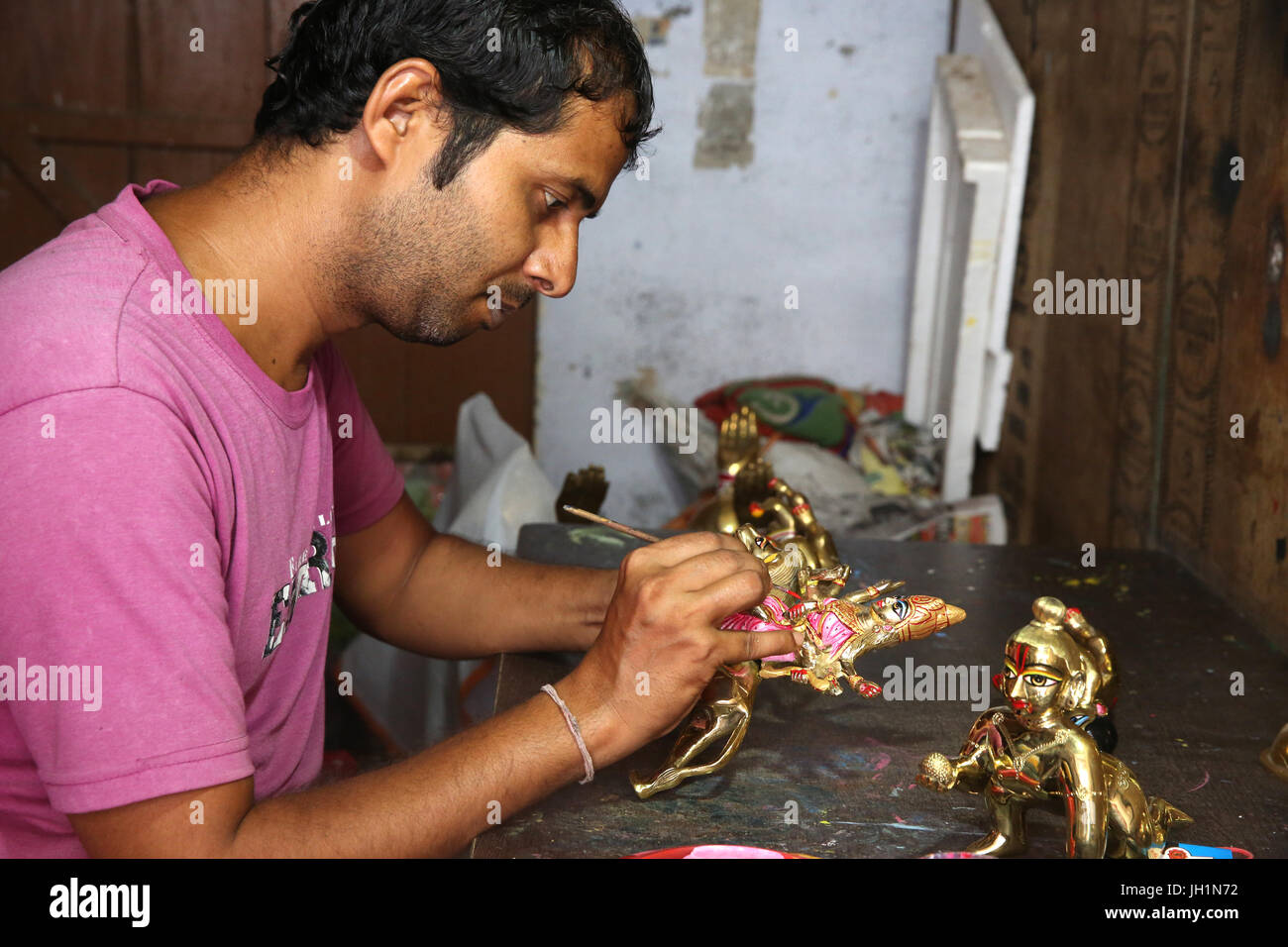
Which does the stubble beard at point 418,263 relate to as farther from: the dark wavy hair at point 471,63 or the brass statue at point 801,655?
the brass statue at point 801,655

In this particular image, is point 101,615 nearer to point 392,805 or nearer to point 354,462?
point 392,805

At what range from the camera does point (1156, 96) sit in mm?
2236

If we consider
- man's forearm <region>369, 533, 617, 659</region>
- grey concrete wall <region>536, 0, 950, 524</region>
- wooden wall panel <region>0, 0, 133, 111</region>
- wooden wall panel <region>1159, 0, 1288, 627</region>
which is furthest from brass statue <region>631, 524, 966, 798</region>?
wooden wall panel <region>0, 0, 133, 111</region>

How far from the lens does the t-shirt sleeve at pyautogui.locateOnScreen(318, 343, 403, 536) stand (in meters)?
1.57

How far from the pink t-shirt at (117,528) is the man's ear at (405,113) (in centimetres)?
22

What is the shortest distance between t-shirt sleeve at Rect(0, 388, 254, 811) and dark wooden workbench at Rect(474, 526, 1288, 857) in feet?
0.97

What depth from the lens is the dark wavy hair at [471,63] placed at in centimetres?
113

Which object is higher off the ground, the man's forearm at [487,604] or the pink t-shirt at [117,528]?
the pink t-shirt at [117,528]

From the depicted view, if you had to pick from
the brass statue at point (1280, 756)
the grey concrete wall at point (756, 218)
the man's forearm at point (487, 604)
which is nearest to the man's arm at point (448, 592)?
the man's forearm at point (487, 604)

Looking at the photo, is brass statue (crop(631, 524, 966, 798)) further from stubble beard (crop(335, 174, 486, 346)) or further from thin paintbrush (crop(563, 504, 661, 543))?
stubble beard (crop(335, 174, 486, 346))

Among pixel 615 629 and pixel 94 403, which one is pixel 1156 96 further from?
pixel 94 403

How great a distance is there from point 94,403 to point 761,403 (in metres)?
2.90

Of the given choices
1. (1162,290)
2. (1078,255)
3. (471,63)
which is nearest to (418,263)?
(471,63)

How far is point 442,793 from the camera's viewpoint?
1098 millimetres
